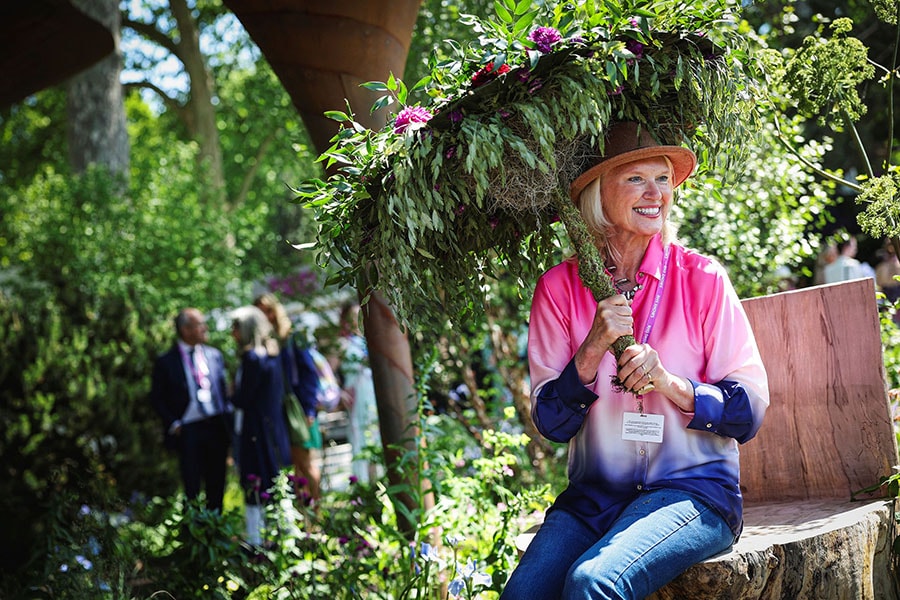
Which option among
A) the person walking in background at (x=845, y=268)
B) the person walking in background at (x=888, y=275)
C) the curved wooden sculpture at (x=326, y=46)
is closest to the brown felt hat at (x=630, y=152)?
the curved wooden sculpture at (x=326, y=46)

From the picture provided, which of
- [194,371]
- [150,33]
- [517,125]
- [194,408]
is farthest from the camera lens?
[150,33]

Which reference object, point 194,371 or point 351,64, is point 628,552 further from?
point 194,371

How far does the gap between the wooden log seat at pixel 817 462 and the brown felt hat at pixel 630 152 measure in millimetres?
772

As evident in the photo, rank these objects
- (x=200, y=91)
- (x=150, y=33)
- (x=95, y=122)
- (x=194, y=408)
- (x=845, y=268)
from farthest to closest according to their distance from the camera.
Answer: (x=150, y=33)
(x=200, y=91)
(x=95, y=122)
(x=845, y=268)
(x=194, y=408)

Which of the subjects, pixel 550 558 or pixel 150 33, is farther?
pixel 150 33

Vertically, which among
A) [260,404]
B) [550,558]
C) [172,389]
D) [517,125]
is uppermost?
[517,125]

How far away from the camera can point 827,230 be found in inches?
472

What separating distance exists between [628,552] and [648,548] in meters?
0.05

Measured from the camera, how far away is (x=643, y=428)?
8.27ft

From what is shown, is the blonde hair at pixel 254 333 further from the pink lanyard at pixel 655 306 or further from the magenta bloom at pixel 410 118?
the pink lanyard at pixel 655 306

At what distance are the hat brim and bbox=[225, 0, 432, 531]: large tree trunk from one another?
1.34 m

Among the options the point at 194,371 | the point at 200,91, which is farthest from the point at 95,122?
the point at 194,371

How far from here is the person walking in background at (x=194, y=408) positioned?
656 centimetres

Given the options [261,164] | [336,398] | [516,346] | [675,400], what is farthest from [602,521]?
[261,164]
